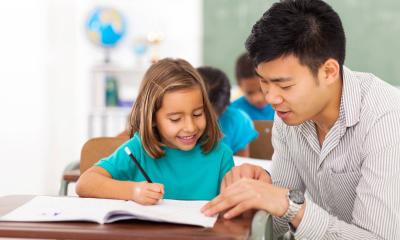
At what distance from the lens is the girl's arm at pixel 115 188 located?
4.79 feet

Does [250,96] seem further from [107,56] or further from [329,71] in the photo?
[107,56]

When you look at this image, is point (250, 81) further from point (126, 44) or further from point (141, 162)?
point (126, 44)

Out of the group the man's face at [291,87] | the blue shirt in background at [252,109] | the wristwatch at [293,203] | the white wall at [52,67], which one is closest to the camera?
the wristwatch at [293,203]

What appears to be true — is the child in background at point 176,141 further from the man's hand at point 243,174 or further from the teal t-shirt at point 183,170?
the man's hand at point 243,174

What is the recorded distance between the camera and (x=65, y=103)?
6.01 meters

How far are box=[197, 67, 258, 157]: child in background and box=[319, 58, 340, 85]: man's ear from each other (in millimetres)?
1424

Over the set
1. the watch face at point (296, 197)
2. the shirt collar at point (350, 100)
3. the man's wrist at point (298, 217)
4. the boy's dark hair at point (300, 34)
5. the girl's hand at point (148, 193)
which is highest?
the boy's dark hair at point (300, 34)

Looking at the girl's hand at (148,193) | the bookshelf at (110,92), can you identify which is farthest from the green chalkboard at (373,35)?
the girl's hand at (148,193)

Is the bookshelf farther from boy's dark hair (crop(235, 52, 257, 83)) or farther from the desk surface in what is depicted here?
the desk surface

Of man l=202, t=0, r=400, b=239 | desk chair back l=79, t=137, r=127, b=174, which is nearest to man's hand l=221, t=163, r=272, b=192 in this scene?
man l=202, t=0, r=400, b=239

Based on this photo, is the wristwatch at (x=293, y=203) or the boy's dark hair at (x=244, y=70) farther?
the boy's dark hair at (x=244, y=70)

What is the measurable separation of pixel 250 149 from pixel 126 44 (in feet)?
10.1

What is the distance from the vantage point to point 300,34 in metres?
1.60

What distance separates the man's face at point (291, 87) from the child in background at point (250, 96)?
2142 millimetres
